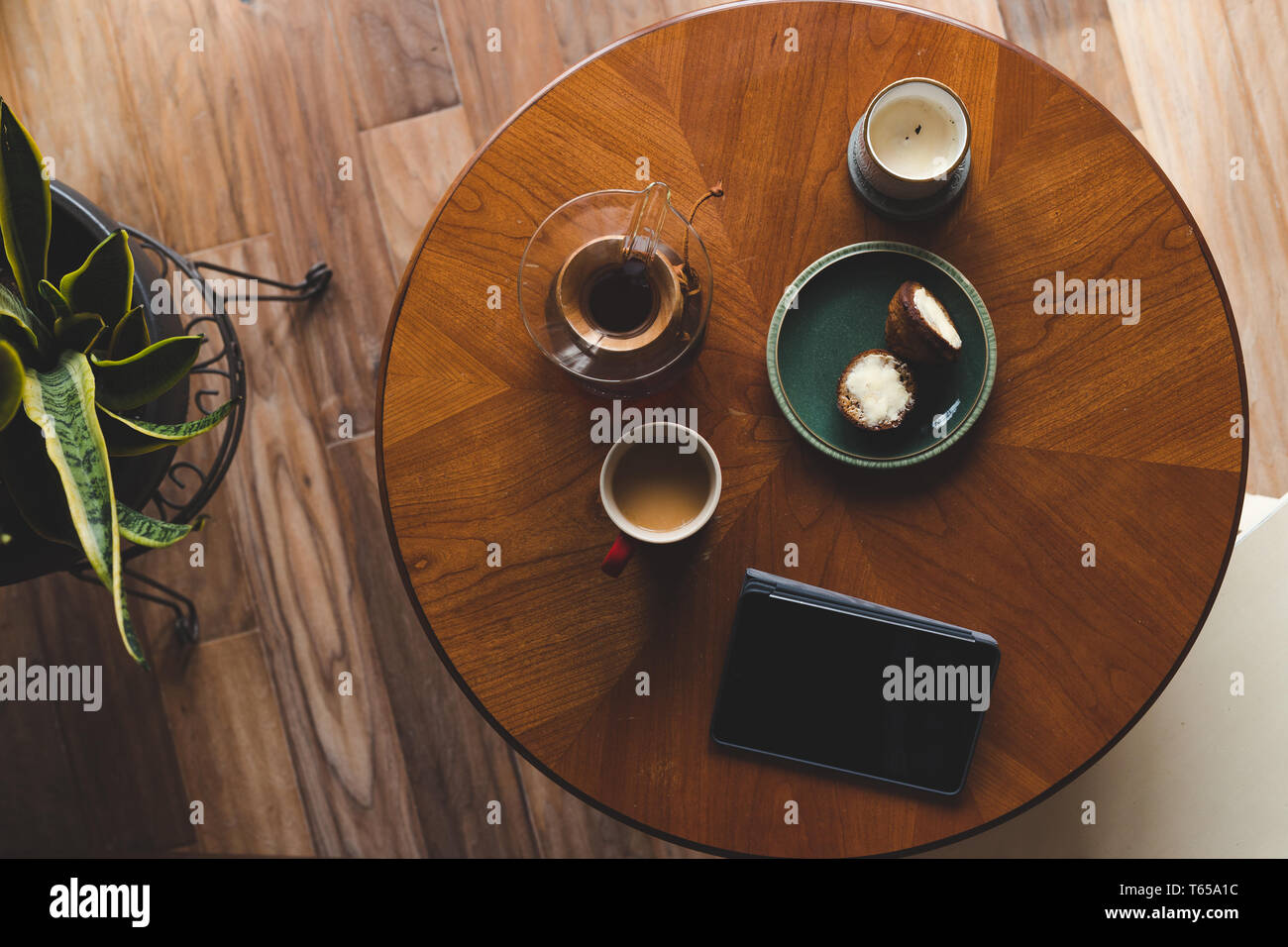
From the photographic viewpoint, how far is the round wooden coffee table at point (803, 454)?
0.87 m

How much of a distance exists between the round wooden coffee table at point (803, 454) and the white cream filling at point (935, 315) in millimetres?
62

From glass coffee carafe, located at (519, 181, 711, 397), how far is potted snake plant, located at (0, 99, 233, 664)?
33cm

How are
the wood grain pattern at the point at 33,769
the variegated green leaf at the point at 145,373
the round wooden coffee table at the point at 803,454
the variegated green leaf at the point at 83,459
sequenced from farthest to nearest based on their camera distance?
the wood grain pattern at the point at 33,769 < the round wooden coffee table at the point at 803,454 < the variegated green leaf at the point at 145,373 < the variegated green leaf at the point at 83,459

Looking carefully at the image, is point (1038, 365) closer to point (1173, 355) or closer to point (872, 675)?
point (1173, 355)

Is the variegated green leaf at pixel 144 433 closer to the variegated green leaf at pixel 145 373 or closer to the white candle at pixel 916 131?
the variegated green leaf at pixel 145 373

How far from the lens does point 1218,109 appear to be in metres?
1.49

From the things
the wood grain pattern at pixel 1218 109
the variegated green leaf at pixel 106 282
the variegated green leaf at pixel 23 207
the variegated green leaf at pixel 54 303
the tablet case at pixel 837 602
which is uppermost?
the wood grain pattern at pixel 1218 109

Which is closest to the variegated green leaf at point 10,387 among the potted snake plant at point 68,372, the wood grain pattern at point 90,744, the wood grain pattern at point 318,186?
the potted snake plant at point 68,372

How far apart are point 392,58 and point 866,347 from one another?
1.07 meters

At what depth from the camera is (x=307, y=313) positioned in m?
1.45

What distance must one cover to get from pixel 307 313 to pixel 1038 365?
45.5 inches

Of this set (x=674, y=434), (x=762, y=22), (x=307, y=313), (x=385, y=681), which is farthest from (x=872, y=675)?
(x=307, y=313)

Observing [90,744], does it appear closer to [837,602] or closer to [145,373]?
[145,373]

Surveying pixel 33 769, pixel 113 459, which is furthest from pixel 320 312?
pixel 33 769
